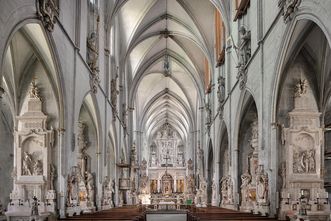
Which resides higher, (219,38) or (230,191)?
(219,38)

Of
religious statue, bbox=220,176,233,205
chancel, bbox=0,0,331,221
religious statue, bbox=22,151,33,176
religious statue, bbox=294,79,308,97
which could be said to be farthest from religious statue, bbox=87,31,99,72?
religious statue, bbox=294,79,308,97

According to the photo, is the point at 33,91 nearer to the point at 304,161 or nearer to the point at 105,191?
the point at 304,161

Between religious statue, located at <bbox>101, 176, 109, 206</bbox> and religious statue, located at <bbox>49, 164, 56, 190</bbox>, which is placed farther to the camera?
religious statue, located at <bbox>101, 176, 109, 206</bbox>

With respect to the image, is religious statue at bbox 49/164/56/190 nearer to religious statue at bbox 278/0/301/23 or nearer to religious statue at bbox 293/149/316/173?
religious statue at bbox 293/149/316/173

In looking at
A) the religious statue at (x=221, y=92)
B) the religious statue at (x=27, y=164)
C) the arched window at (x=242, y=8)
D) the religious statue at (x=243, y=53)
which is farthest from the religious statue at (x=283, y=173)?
the religious statue at (x=221, y=92)

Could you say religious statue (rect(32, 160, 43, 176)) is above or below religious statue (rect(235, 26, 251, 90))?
below

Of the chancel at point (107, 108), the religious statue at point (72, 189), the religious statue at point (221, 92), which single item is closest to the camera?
the chancel at point (107, 108)

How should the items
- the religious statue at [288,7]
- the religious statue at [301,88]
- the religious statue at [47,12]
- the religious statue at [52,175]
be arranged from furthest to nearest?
the religious statue at [52,175], the religious statue at [301,88], the religious statue at [47,12], the religious statue at [288,7]

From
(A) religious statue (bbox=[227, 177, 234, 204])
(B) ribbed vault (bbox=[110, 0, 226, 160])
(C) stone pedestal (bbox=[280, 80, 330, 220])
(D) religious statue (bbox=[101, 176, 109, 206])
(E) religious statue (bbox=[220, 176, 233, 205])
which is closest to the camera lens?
(C) stone pedestal (bbox=[280, 80, 330, 220])

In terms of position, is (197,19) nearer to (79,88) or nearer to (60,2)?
(79,88)

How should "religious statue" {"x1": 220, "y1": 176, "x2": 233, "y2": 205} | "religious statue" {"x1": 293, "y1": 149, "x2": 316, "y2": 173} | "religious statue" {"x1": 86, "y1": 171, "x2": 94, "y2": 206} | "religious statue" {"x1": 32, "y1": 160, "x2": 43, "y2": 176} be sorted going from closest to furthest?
"religious statue" {"x1": 293, "y1": 149, "x2": 316, "y2": 173}
"religious statue" {"x1": 32, "y1": 160, "x2": 43, "y2": 176}
"religious statue" {"x1": 86, "y1": 171, "x2": 94, "y2": 206}
"religious statue" {"x1": 220, "y1": 176, "x2": 233, "y2": 205}

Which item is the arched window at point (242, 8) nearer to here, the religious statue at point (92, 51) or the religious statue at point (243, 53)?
the religious statue at point (243, 53)

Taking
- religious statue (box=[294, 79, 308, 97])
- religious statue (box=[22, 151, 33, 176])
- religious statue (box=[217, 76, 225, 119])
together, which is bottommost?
religious statue (box=[22, 151, 33, 176])

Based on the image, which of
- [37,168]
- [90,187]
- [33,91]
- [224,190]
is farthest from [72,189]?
[224,190]
